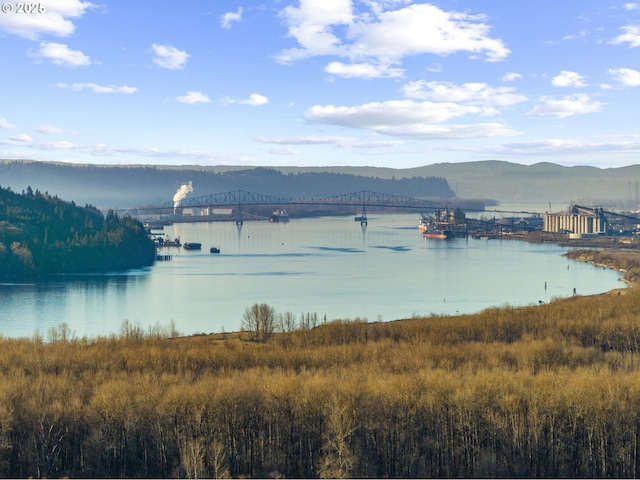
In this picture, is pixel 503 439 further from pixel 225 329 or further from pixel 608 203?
pixel 608 203

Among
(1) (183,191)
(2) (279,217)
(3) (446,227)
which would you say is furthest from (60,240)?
(1) (183,191)

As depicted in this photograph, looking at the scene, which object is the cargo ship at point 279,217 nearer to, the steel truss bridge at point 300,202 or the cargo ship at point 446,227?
the steel truss bridge at point 300,202

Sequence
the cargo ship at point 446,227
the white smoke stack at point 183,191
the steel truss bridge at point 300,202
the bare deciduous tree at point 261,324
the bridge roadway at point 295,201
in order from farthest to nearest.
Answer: the white smoke stack at point 183,191 < the bridge roadway at point 295,201 < the steel truss bridge at point 300,202 < the cargo ship at point 446,227 < the bare deciduous tree at point 261,324

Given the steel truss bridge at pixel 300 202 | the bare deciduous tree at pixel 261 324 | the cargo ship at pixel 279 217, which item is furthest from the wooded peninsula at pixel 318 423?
the cargo ship at pixel 279 217

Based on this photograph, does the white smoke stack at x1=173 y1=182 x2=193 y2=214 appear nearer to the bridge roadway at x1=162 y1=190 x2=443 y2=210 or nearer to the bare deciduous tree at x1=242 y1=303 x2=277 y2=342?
the bridge roadway at x1=162 y1=190 x2=443 y2=210

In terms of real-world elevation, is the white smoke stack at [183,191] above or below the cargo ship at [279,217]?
above

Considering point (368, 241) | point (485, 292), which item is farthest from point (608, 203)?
point (485, 292)

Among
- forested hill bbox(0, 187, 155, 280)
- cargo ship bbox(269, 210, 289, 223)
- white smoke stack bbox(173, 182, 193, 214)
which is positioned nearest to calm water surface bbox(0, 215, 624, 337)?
forested hill bbox(0, 187, 155, 280)
